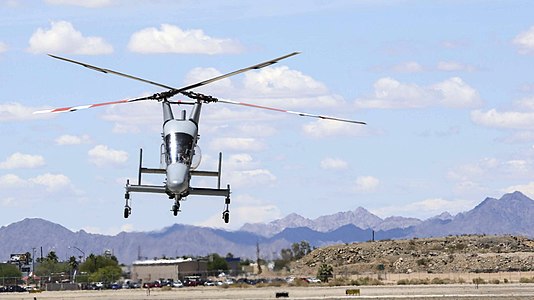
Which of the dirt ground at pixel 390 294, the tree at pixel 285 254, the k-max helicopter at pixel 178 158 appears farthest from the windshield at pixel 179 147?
the tree at pixel 285 254

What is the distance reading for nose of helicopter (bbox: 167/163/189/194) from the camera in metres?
61.9

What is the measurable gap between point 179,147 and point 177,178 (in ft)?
7.44

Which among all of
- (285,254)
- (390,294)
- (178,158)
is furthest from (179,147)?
(285,254)

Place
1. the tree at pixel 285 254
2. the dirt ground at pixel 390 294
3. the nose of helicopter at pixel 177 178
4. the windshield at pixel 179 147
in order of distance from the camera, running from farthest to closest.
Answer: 1. the tree at pixel 285 254
2. the dirt ground at pixel 390 294
3. the windshield at pixel 179 147
4. the nose of helicopter at pixel 177 178

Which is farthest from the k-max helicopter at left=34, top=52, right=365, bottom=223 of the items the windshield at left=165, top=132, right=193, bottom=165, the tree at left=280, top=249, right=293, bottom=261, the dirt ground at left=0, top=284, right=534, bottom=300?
the tree at left=280, top=249, right=293, bottom=261

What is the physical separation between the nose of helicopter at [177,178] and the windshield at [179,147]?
497 mm

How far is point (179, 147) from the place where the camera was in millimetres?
63656

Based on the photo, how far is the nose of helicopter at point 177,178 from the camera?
2438 inches

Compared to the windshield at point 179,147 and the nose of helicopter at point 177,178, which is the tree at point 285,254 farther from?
the nose of helicopter at point 177,178

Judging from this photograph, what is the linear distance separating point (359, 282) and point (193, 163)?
98.5m

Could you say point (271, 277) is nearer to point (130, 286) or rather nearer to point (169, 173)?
point (130, 286)

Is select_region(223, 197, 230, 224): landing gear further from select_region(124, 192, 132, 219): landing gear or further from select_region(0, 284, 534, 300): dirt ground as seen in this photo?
select_region(0, 284, 534, 300): dirt ground

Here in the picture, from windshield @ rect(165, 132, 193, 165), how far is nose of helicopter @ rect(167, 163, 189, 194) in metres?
0.50

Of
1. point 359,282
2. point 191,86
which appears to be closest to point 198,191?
point 191,86
